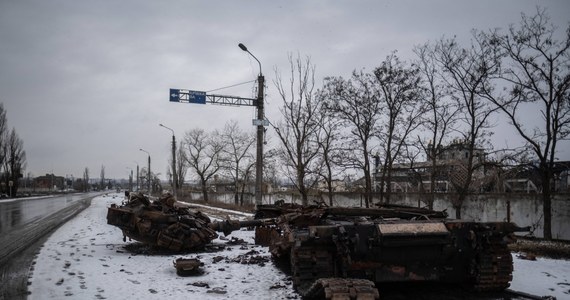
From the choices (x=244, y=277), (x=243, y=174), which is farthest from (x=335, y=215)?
(x=243, y=174)

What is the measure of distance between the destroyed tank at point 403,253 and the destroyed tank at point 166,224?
403cm

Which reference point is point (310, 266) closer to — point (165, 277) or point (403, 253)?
point (403, 253)

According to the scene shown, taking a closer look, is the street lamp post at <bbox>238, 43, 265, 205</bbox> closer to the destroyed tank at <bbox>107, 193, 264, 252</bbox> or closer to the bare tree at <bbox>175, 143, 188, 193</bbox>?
the destroyed tank at <bbox>107, 193, 264, 252</bbox>

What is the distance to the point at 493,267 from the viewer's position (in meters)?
5.80

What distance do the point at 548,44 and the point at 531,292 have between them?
11358 millimetres

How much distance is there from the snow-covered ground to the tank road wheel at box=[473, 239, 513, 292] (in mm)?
771

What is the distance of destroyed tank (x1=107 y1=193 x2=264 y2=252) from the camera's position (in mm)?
9695

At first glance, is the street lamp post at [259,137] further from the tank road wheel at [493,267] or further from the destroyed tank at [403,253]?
the tank road wheel at [493,267]

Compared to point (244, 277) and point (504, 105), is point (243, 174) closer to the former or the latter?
point (504, 105)

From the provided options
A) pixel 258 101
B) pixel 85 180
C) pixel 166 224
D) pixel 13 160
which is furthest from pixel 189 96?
pixel 85 180

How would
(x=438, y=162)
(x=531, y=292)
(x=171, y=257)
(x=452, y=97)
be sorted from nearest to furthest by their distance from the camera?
1. (x=531, y=292)
2. (x=171, y=257)
3. (x=452, y=97)
4. (x=438, y=162)

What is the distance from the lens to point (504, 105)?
51.0ft

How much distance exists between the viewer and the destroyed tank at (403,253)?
17.7 ft

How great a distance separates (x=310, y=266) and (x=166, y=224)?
207 inches
